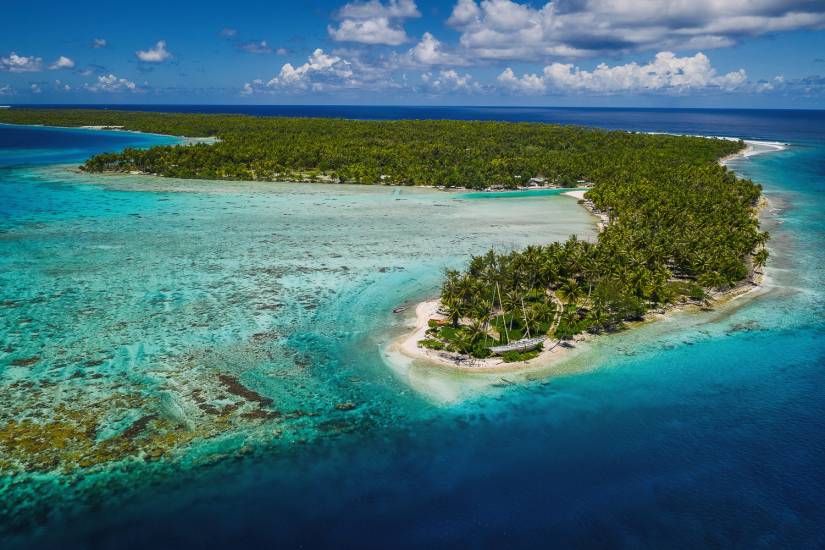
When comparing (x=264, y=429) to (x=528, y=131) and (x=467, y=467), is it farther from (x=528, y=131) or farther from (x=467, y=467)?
(x=528, y=131)

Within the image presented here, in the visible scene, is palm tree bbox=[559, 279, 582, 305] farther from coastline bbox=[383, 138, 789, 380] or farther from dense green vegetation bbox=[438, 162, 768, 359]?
coastline bbox=[383, 138, 789, 380]

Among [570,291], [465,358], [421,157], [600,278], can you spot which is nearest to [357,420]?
[465,358]

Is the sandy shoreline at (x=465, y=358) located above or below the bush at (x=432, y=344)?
below

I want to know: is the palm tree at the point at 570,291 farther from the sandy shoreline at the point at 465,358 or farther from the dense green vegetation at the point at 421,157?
the dense green vegetation at the point at 421,157

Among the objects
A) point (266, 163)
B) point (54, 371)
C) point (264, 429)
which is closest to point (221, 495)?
point (264, 429)

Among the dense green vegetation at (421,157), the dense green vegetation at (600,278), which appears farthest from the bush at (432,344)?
the dense green vegetation at (421,157)

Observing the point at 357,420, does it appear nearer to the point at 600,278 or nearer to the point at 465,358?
the point at 465,358
